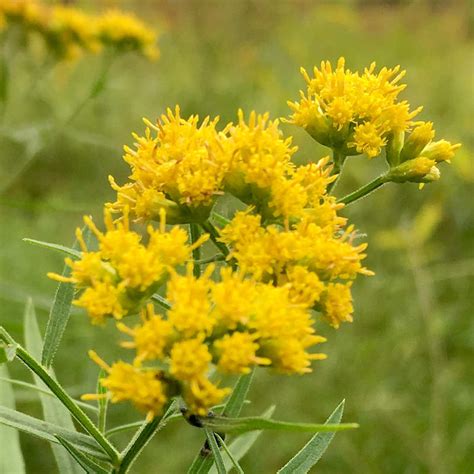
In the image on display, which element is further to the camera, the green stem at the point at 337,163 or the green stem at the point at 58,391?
the green stem at the point at 337,163

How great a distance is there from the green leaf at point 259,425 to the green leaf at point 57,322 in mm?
359

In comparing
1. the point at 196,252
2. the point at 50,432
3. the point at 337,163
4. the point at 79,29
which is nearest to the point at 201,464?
the point at 50,432

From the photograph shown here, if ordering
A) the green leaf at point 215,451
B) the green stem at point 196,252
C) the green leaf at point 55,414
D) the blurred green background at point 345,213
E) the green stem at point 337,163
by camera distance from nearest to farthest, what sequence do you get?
1. the green leaf at point 215,451
2. the green stem at point 196,252
3. the green leaf at point 55,414
4. the green stem at point 337,163
5. the blurred green background at point 345,213

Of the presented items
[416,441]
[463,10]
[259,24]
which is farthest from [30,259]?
[463,10]

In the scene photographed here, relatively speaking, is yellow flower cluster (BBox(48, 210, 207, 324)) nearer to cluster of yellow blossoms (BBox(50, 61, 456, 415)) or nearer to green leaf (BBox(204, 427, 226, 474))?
cluster of yellow blossoms (BBox(50, 61, 456, 415))

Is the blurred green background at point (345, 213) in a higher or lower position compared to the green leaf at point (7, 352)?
higher

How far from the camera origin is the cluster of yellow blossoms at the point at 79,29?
429cm

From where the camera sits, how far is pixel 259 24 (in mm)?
7883

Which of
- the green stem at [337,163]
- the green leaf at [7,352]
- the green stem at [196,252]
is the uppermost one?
the green stem at [337,163]

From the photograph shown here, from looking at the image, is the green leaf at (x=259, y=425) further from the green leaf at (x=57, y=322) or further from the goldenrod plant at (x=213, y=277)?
the green leaf at (x=57, y=322)

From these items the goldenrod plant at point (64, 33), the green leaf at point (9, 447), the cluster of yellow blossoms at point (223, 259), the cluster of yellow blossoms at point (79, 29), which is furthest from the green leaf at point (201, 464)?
the cluster of yellow blossoms at point (79, 29)

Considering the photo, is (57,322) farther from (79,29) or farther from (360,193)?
(79,29)

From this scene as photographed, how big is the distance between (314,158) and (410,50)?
4705mm

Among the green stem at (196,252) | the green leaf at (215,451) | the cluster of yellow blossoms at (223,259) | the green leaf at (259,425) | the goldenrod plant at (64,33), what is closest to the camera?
the green leaf at (259,425)
